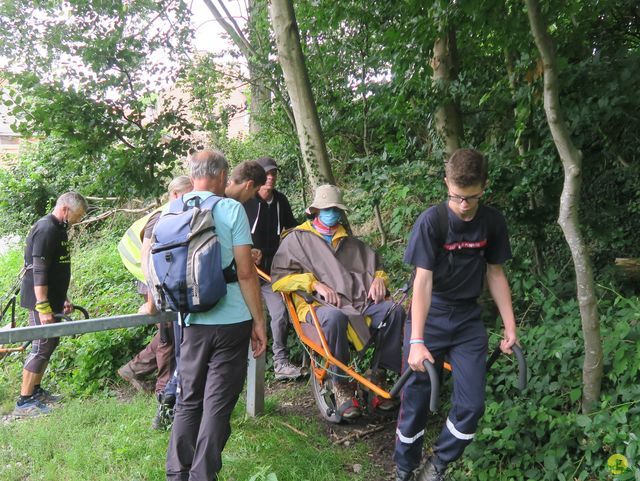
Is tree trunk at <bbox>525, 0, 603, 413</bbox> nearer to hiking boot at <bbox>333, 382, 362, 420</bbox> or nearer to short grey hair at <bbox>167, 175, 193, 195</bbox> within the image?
hiking boot at <bbox>333, 382, 362, 420</bbox>

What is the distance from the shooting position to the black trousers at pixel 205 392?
9.31 feet

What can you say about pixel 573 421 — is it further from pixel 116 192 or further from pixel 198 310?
pixel 116 192

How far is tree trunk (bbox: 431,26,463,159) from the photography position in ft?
17.6

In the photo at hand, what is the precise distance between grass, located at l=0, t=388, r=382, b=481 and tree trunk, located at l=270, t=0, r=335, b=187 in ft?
7.35

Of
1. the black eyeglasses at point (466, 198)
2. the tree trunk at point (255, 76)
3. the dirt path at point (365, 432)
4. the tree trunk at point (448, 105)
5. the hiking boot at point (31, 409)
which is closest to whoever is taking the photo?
the black eyeglasses at point (466, 198)

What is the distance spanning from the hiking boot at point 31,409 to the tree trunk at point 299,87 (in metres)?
3.20

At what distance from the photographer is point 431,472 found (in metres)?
3.02

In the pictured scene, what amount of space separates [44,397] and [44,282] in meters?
1.11

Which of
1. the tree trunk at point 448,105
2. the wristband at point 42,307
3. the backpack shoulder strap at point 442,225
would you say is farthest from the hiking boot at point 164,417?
the tree trunk at point 448,105

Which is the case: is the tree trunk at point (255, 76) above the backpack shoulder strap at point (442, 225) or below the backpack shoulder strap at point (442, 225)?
above

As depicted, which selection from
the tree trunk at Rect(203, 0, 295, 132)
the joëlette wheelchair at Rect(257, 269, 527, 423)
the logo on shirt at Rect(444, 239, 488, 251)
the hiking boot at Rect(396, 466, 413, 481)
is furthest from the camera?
the tree trunk at Rect(203, 0, 295, 132)

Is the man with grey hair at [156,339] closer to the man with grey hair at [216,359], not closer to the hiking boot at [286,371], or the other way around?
the man with grey hair at [216,359]

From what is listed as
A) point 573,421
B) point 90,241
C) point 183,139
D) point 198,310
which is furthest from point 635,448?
point 90,241

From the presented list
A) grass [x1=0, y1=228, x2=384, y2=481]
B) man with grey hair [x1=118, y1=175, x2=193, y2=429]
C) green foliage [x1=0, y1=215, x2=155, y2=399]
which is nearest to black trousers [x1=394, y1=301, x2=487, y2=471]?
grass [x1=0, y1=228, x2=384, y2=481]
